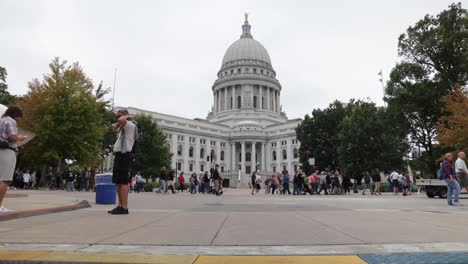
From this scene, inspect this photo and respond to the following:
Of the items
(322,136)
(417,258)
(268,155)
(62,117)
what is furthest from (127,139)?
(268,155)

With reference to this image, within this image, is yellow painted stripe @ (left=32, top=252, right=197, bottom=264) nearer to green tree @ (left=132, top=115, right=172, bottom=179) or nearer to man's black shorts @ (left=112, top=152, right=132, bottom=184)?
man's black shorts @ (left=112, top=152, right=132, bottom=184)

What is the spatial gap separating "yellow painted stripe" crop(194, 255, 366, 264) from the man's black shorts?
4610 millimetres

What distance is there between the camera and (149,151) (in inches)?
2045

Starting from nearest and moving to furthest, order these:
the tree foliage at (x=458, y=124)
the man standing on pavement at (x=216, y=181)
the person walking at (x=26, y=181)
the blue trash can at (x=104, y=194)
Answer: the blue trash can at (x=104, y=194)
the man standing on pavement at (x=216, y=181)
the tree foliage at (x=458, y=124)
the person walking at (x=26, y=181)

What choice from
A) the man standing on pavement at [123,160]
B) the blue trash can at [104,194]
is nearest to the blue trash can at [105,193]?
the blue trash can at [104,194]

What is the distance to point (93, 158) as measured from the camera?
107ft

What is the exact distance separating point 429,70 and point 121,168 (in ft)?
116

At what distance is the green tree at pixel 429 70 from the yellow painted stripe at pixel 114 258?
110 ft

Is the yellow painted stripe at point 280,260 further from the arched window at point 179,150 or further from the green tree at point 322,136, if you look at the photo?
the arched window at point 179,150

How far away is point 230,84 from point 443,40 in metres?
76.6

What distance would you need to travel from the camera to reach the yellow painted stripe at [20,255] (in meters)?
2.87

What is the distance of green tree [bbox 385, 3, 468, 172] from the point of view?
32.1m

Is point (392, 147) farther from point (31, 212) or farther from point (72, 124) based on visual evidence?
point (31, 212)

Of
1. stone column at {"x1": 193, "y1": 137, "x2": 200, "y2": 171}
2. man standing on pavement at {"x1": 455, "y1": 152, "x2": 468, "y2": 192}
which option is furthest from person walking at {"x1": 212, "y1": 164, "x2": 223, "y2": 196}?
stone column at {"x1": 193, "y1": 137, "x2": 200, "y2": 171}
